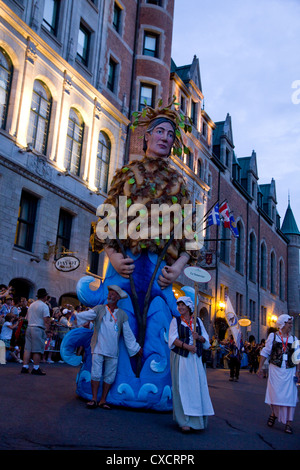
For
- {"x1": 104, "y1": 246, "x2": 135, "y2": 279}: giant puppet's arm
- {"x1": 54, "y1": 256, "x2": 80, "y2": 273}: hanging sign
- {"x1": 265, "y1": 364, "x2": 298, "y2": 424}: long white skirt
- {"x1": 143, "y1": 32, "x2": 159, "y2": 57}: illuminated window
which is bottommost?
{"x1": 265, "y1": 364, "x2": 298, "y2": 424}: long white skirt

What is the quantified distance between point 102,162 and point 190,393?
57.3 ft

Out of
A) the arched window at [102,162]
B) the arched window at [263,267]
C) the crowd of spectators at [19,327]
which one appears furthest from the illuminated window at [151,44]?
the arched window at [263,267]

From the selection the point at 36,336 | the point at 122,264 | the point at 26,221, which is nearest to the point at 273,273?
the point at 26,221

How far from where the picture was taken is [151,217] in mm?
6648

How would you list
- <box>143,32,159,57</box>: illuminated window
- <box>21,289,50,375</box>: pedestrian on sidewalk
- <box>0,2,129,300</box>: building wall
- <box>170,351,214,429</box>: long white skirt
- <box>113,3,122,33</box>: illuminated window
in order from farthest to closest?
<box>143,32,159,57</box>: illuminated window
<box>113,3,122,33</box>: illuminated window
<box>0,2,129,300</box>: building wall
<box>21,289,50,375</box>: pedestrian on sidewalk
<box>170,351,214,429</box>: long white skirt

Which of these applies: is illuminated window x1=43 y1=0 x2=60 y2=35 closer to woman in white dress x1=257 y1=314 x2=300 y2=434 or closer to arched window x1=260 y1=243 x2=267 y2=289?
woman in white dress x1=257 y1=314 x2=300 y2=434

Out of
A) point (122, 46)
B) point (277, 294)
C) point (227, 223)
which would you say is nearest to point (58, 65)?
point (122, 46)

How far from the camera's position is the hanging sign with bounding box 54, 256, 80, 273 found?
54.7 feet

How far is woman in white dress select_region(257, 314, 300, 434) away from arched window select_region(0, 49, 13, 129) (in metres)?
12.5

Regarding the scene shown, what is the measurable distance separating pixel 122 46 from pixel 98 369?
2106 centimetres

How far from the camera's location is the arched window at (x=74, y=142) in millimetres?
19469

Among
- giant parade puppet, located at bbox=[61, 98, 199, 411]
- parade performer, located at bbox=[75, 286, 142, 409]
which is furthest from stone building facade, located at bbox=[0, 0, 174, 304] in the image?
parade performer, located at bbox=[75, 286, 142, 409]
